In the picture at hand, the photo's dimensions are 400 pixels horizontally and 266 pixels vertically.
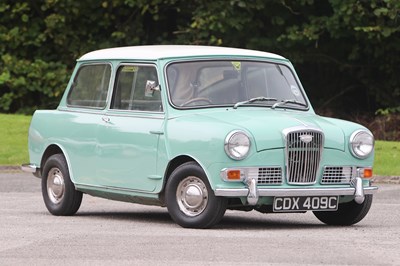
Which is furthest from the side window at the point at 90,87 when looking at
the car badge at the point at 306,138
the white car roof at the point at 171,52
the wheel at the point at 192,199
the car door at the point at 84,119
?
the car badge at the point at 306,138

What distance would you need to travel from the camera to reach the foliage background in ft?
99.8

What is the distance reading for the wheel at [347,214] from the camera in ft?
42.9

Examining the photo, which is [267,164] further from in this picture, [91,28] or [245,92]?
[91,28]

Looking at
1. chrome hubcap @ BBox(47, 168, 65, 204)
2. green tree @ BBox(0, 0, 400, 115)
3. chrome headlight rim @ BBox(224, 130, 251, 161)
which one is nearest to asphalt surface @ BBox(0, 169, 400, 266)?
chrome hubcap @ BBox(47, 168, 65, 204)

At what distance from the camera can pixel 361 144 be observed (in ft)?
42.1

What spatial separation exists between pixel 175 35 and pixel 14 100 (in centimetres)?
422

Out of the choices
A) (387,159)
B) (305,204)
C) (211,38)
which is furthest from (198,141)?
(211,38)

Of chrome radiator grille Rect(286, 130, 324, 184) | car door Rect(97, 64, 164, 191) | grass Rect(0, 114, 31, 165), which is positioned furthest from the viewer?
grass Rect(0, 114, 31, 165)

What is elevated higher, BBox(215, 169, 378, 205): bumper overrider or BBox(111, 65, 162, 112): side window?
BBox(111, 65, 162, 112): side window

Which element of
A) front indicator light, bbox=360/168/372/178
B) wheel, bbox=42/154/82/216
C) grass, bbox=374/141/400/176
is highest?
front indicator light, bbox=360/168/372/178

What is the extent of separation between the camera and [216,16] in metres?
30.4

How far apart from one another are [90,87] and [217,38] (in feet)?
55.6

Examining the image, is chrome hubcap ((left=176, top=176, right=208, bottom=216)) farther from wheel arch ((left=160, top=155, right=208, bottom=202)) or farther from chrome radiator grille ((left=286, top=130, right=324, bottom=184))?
chrome radiator grille ((left=286, top=130, right=324, bottom=184))

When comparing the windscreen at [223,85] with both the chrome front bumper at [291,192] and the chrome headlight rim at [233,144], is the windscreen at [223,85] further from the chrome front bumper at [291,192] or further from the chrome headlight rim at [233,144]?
the chrome front bumper at [291,192]
